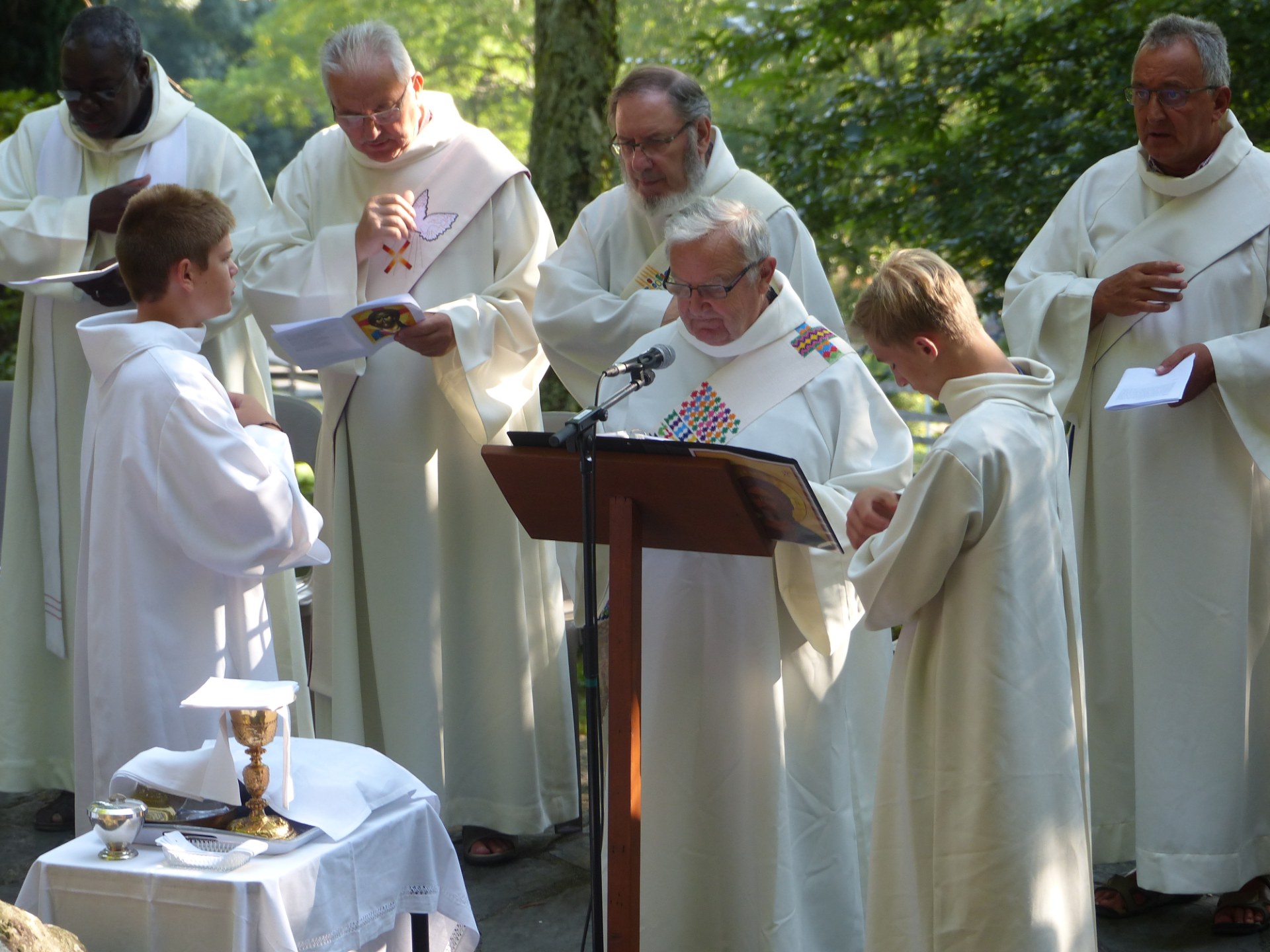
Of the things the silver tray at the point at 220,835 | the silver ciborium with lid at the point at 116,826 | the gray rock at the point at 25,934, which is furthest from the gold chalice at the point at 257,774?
the gray rock at the point at 25,934

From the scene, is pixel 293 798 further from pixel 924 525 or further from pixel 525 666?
pixel 525 666

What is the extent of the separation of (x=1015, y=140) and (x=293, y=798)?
5.88 metres

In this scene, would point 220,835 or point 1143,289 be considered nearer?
point 220,835

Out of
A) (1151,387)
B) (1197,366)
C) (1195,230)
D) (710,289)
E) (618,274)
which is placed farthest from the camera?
(618,274)

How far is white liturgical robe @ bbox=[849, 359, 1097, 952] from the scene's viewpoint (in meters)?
3.15

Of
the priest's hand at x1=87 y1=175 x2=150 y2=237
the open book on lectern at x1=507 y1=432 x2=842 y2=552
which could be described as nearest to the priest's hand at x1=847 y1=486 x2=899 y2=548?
the open book on lectern at x1=507 y1=432 x2=842 y2=552

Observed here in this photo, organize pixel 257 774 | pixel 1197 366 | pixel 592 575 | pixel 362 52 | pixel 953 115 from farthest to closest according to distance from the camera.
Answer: pixel 953 115 → pixel 362 52 → pixel 1197 366 → pixel 592 575 → pixel 257 774

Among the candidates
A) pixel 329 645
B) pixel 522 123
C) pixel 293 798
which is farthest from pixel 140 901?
pixel 522 123

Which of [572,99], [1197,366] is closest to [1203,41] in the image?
[1197,366]

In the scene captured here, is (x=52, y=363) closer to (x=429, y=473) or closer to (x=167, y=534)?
(x=429, y=473)

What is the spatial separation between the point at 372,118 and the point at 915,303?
97.8 inches

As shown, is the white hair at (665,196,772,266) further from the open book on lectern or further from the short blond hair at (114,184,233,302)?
the short blond hair at (114,184,233,302)

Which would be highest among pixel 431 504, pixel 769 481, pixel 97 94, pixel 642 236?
pixel 97 94

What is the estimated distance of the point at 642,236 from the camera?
194 inches
